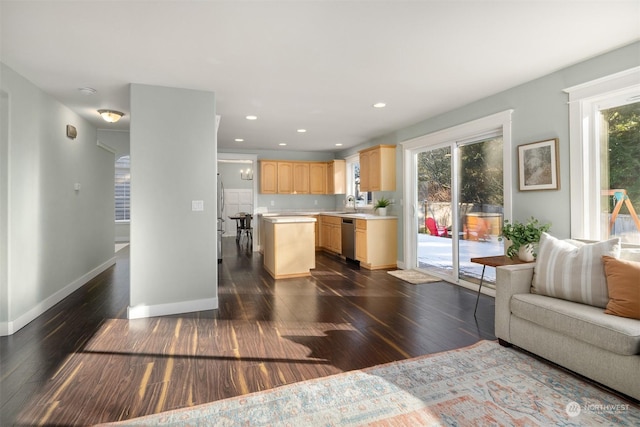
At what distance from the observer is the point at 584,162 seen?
304cm

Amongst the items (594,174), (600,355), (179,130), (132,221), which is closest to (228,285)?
(132,221)

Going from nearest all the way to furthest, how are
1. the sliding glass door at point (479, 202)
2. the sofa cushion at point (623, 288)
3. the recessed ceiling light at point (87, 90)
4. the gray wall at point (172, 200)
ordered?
the sofa cushion at point (623, 288) → the gray wall at point (172, 200) → the recessed ceiling light at point (87, 90) → the sliding glass door at point (479, 202)

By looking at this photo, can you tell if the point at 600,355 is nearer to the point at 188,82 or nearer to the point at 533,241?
the point at 533,241

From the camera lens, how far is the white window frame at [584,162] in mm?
3023

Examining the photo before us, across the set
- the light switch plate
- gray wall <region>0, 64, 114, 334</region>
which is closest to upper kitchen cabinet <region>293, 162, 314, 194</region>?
gray wall <region>0, 64, 114, 334</region>

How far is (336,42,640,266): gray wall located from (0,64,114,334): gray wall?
497 cm

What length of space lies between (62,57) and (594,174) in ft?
15.6

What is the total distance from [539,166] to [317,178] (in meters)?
5.35

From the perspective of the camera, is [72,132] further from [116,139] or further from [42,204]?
[116,139]

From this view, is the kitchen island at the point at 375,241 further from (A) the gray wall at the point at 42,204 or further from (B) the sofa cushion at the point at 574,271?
(B) the sofa cushion at the point at 574,271

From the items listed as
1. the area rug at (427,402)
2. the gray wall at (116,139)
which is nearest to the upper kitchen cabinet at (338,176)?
the gray wall at (116,139)

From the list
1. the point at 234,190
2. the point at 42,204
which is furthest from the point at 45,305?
the point at 234,190

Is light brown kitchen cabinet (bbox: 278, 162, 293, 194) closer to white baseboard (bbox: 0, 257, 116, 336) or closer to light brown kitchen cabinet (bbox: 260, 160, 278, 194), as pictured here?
light brown kitchen cabinet (bbox: 260, 160, 278, 194)

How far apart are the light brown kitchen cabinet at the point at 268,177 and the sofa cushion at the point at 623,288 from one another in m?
6.47
